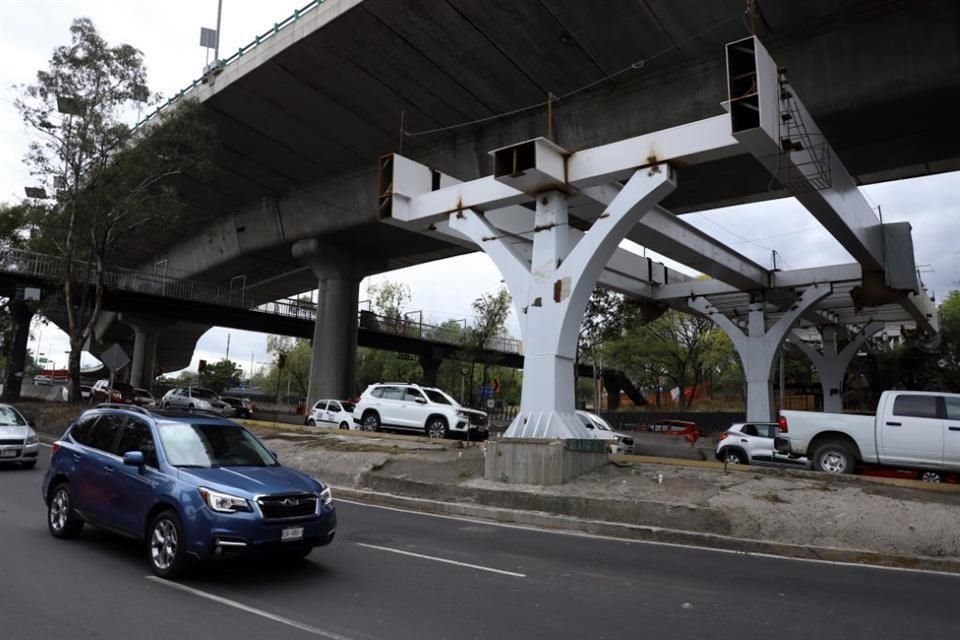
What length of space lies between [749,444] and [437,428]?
975 cm

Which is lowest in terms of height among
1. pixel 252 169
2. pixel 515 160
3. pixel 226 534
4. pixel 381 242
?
pixel 226 534

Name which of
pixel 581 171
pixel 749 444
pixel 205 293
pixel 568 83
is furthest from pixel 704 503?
pixel 205 293

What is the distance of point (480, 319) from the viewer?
5244 centimetres

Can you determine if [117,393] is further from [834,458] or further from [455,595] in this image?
[455,595]

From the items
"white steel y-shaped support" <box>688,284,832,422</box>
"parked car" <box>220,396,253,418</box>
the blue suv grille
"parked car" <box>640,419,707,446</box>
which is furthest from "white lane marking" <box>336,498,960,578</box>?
"parked car" <box>220,396,253,418</box>

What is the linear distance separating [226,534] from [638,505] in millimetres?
6944

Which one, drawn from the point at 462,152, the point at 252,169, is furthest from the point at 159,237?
the point at 462,152

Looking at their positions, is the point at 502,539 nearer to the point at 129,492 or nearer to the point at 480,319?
the point at 129,492

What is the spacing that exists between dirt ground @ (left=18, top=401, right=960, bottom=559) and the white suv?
5.05 metres

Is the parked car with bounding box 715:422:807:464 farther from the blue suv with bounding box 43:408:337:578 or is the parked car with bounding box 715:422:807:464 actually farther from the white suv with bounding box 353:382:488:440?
the blue suv with bounding box 43:408:337:578

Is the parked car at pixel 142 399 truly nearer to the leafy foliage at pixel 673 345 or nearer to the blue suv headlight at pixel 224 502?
the leafy foliage at pixel 673 345

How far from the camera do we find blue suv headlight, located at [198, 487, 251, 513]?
6.57 m

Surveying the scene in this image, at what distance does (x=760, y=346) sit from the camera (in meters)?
29.1

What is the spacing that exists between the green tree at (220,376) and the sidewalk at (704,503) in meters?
84.8
